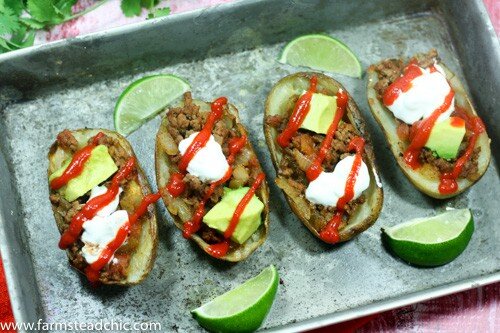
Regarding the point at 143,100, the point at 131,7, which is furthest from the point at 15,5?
the point at 143,100

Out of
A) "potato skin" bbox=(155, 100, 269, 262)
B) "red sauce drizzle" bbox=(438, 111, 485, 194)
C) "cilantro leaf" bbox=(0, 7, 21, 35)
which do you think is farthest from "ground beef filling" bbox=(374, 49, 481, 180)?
"cilantro leaf" bbox=(0, 7, 21, 35)

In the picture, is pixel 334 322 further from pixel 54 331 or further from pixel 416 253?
pixel 54 331

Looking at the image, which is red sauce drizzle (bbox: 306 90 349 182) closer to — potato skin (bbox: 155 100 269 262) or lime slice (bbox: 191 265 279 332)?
potato skin (bbox: 155 100 269 262)

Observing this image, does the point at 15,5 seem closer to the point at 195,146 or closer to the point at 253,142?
the point at 195,146

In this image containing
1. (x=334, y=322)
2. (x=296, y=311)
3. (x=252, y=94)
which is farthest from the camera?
(x=252, y=94)

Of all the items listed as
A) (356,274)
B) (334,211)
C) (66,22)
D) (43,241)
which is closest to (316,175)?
(334,211)

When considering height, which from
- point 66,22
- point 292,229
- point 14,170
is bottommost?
point 292,229
